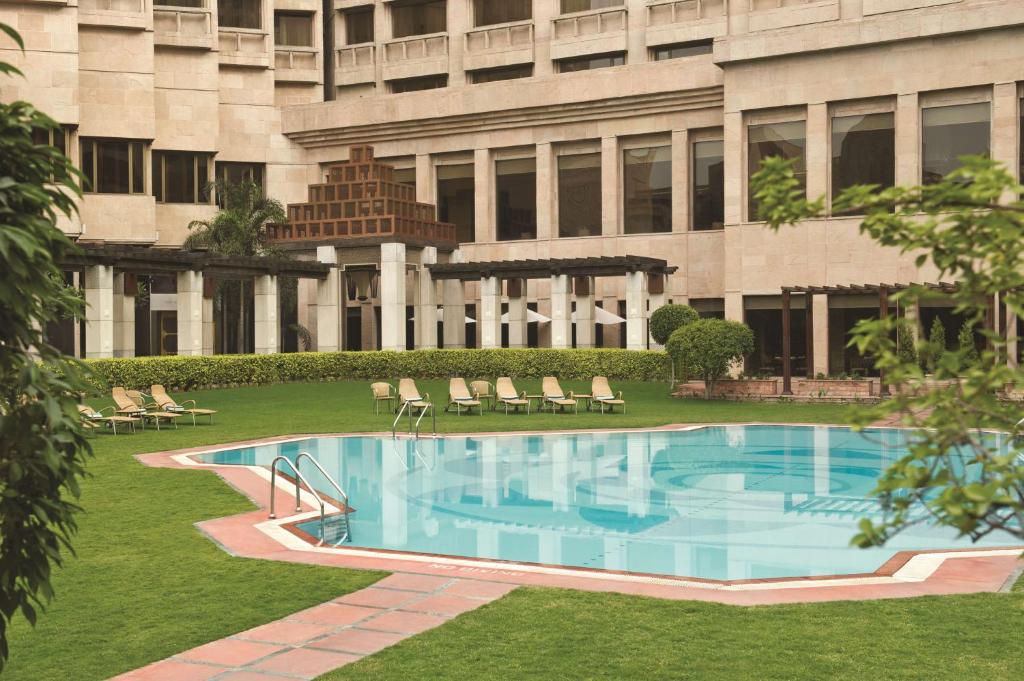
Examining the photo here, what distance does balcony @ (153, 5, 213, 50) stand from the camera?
1901 inches

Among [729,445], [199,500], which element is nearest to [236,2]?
[729,445]

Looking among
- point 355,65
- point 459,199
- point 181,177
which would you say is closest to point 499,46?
point 459,199

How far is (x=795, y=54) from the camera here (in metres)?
39.5

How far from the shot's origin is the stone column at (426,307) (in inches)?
1725

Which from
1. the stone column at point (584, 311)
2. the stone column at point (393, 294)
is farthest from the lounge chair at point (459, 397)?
the stone column at point (393, 294)

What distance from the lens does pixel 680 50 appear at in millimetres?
48094

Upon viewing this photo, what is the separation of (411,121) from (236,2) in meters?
10.2

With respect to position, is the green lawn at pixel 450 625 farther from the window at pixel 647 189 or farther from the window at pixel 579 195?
the window at pixel 579 195

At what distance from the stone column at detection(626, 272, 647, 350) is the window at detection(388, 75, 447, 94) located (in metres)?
18.9

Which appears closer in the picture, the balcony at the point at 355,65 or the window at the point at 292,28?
the window at the point at 292,28

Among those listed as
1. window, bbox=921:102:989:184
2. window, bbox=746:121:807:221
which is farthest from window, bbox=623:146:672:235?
window, bbox=921:102:989:184

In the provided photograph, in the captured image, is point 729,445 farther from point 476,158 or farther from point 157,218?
point 157,218

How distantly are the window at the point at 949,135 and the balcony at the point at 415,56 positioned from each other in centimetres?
2391

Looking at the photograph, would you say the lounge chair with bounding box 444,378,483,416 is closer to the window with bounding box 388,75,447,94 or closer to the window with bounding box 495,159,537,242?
the window with bounding box 495,159,537,242
